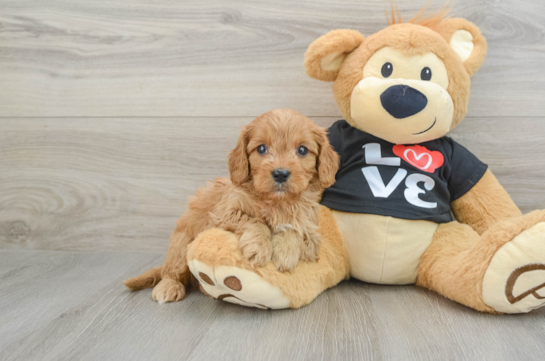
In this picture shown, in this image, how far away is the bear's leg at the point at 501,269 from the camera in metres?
0.92

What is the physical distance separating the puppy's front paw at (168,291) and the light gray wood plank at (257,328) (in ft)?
0.09

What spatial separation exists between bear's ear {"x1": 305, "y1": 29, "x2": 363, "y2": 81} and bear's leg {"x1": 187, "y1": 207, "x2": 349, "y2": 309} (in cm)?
59

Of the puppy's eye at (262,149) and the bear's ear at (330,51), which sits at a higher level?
the bear's ear at (330,51)

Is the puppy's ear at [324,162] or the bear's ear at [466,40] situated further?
the bear's ear at [466,40]

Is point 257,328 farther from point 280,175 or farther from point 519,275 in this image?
point 519,275

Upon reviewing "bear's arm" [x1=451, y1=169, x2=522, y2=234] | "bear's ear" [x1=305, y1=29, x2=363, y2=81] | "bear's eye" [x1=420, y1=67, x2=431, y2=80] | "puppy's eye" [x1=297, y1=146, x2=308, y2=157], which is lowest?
"bear's arm" [x1=451, y1=169, x2=522, y2=234]

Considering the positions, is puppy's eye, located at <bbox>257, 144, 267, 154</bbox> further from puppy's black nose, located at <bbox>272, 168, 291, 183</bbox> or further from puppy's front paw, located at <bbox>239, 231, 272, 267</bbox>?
puppy's front paw, located at <bbox>239, 231, 272, 267</bbox>

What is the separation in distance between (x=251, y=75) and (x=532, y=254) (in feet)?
3.61

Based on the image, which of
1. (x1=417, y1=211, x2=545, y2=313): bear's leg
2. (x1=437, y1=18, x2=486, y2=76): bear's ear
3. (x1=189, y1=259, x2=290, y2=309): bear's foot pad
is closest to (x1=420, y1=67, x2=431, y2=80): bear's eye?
(x1=437, y1=18, x2=486, y2=76): bear's ear

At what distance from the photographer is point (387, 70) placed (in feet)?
3.80

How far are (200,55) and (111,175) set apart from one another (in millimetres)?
630

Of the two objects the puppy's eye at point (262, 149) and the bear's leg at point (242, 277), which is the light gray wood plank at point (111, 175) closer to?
the puppy's eye at point (262, 149)

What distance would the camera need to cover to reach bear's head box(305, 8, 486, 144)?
43.9 inches

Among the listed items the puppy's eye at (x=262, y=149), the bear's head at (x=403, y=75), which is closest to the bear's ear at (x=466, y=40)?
the bear's head at (x=403, y=75)
